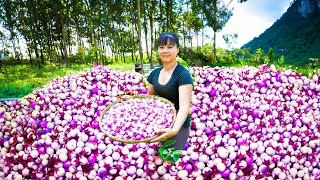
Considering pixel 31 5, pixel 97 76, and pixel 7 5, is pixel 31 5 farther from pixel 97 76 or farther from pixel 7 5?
pixel 97 76

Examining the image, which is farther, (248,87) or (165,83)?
(248,87)

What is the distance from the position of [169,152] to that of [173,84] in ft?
1.80

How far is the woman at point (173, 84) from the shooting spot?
2006mm

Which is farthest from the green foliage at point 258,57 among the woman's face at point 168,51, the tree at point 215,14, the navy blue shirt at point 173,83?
the woman's face at point 168,51

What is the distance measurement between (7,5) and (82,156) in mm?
18556

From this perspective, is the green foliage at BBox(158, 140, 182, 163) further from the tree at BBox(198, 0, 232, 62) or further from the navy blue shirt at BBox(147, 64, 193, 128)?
the tree at BBox(198, 0, 232, 62)

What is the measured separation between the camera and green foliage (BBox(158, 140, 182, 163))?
218 cm

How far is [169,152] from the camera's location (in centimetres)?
222

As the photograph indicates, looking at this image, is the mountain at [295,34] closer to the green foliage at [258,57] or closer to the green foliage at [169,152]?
the green foliage at [258,57]

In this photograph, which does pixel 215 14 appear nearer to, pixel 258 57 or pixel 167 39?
pixel 258 57

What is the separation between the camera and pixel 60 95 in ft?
11.1

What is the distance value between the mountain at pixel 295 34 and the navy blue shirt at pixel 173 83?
49.2m

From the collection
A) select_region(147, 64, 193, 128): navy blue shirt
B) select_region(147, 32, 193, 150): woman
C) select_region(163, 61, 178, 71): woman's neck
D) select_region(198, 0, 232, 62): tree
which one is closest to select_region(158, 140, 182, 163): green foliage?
select_region(147, 32, 193, 150): woman

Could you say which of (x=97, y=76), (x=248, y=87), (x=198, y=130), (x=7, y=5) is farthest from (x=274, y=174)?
(x=7, y=5)
